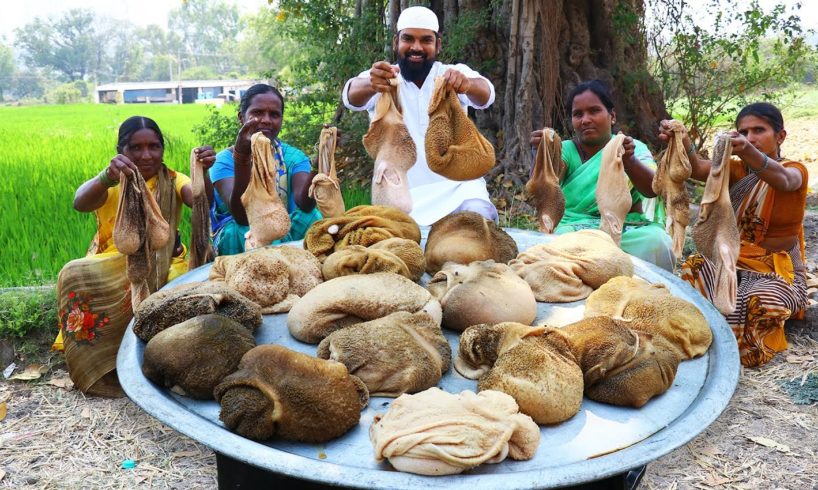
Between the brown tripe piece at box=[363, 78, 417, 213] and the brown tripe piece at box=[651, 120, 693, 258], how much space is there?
3.53ft

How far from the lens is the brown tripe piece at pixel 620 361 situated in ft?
5.71

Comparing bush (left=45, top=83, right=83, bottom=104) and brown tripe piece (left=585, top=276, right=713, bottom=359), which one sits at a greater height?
brown tripe piece (left=585, top=276, right=713, bottom=359)

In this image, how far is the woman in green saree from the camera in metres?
3.52

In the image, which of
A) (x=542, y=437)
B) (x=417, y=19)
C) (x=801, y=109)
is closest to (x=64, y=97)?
(x=801, y=109)

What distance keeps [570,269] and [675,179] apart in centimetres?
77

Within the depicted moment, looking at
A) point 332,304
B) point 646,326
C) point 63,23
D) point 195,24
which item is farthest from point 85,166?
point 195,24

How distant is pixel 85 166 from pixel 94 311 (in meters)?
4.47

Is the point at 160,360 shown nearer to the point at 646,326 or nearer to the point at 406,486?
the point at 406,486

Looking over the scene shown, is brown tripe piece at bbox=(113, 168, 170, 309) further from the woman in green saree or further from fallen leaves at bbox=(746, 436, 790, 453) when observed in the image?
fallen leaves at bbox=(746, 436, 790, 453)

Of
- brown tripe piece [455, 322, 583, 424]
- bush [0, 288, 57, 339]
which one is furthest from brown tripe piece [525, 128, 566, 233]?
bush [0, 288, 57, 339]

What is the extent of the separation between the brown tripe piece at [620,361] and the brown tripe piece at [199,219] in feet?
5.84

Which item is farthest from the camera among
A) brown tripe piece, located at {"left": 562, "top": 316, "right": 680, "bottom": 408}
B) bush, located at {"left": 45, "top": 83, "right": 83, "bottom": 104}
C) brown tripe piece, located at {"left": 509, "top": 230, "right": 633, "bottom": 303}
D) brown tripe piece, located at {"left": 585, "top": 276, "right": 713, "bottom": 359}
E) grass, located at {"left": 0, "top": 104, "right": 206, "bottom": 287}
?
bush, located at {"left": 45, "top": 83, "right": 83, "bottom": 104}

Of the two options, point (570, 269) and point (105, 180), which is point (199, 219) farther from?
point (570, 269)

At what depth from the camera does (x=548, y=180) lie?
3.19 meters
